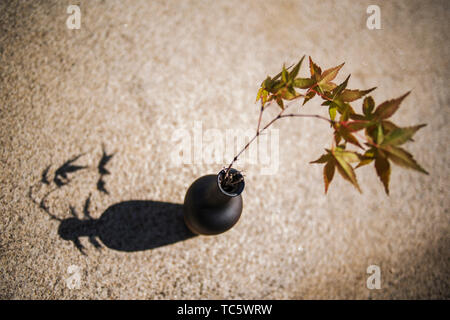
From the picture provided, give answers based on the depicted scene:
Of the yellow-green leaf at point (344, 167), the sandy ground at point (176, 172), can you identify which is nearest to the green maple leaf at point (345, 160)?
the yellow-green leaf at point (344, 167)

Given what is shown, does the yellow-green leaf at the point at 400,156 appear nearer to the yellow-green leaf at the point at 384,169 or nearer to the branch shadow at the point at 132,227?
the yellow-green leaf at the point at 384,169

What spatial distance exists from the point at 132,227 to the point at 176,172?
0.37 meters

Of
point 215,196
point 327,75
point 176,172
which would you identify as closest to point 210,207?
point 215,196

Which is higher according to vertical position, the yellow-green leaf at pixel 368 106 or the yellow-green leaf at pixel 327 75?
the yellow-green leaf at pixel 327 75

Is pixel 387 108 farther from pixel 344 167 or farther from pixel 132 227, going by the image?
pixel 132 227

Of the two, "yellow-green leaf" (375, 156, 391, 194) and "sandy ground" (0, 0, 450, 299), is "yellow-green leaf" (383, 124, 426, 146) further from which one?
"sandy ground" (0, 0, 450, 299)

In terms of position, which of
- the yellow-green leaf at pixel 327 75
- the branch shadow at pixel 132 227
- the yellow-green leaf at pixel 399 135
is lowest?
the branch shadow at pixel 132 227

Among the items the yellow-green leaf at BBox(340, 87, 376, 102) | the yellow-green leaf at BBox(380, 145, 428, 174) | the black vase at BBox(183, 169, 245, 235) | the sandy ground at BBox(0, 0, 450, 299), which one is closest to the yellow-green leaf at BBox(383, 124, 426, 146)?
the yellow-green leaf at BBox(380, 145, 428, 174)

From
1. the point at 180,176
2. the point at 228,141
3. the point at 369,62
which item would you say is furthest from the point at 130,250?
the point at 369,62

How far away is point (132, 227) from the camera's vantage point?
1344 millimetres

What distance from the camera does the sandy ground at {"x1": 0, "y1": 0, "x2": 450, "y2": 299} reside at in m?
1.29

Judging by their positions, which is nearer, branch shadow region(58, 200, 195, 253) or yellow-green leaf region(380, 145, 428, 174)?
yellow-green leaf region(380, 145, 428, 174)

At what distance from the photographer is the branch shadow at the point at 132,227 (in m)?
1.29

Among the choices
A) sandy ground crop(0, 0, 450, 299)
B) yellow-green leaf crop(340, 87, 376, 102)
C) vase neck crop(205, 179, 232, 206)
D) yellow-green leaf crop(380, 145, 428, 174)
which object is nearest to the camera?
yellow-green leaf crop(380, 145, 428, 174)
